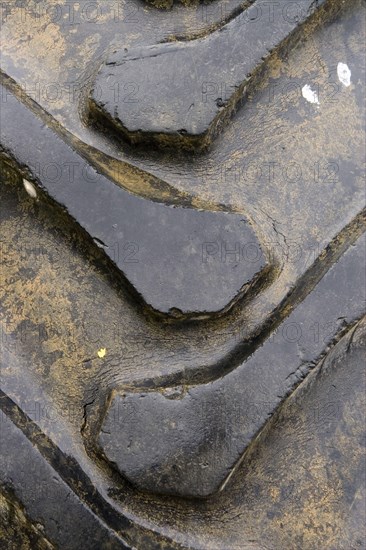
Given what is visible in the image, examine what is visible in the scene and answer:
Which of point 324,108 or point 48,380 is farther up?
point 324,108

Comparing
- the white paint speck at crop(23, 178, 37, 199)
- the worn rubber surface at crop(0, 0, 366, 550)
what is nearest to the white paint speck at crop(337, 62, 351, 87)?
the worn rubber surface at crop(0, 0, 366, 550)

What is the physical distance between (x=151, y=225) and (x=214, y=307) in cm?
12

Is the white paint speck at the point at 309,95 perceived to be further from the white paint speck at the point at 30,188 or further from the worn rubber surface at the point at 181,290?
the white paint speck at the point at 30,188

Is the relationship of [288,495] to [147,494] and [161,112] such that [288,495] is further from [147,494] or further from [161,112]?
[161,112]

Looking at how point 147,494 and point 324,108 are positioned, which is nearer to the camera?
point 147,494

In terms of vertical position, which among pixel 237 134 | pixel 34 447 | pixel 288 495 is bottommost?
pixel 34 447

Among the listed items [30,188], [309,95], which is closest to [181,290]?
[30,188]

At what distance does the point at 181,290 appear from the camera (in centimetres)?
85

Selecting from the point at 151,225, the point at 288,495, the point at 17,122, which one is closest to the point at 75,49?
the point at 17,122

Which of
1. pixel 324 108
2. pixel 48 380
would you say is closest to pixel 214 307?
pixel 48 380

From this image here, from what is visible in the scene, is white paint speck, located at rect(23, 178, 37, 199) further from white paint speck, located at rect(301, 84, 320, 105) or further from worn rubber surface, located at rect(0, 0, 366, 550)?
white paint speck, located at rect(301, 84, 320, 105)

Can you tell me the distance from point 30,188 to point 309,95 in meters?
0.39

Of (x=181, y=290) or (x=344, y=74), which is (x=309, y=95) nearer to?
(x=344, y=74)

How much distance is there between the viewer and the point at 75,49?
97cm
